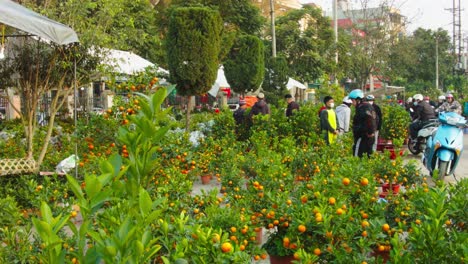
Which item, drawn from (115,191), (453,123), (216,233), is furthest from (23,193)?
(453,123)

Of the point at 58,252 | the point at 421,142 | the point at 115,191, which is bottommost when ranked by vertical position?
the point at 421,142

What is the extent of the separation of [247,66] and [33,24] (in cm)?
1648

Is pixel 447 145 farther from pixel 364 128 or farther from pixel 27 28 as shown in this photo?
pixel 27 28

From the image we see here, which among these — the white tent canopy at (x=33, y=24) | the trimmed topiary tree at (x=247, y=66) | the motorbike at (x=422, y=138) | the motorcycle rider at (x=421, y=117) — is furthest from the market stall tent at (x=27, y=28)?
the trimmed topiary tree at (x=247, y=66)

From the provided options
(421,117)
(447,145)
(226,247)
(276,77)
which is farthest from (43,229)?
(276,77)

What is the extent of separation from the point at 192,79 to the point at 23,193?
26.3 feet

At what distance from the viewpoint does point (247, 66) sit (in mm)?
21562

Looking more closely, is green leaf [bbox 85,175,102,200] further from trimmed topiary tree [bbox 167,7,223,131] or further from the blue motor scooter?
trimmed topiary tree [bbox 167,7,223,131]

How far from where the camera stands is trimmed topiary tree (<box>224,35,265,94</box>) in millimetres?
21641

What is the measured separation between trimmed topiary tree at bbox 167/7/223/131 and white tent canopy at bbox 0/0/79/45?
7338 millimetres

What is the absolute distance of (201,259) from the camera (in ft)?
10.1

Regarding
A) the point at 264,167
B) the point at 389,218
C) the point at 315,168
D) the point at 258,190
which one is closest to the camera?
the point at 389,218

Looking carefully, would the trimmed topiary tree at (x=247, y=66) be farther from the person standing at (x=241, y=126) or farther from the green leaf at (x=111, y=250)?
the green leaf at (x=111, y=250)

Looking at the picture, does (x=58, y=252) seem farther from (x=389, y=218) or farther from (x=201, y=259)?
(x=389, y=218)
